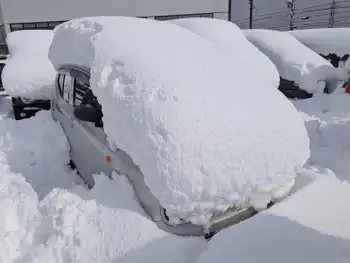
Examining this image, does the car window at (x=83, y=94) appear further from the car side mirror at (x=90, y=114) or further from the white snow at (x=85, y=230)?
the white snow at (x=85, y=230)

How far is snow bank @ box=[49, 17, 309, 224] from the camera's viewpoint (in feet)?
8.32

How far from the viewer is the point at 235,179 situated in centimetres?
258

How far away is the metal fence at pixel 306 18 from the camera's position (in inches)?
992

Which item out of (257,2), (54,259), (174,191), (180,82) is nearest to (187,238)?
(174,191)

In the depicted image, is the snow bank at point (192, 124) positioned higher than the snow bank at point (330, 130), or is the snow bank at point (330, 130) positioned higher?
the snow bank at point (192, 124)

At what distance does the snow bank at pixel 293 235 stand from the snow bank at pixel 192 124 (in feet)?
0.58

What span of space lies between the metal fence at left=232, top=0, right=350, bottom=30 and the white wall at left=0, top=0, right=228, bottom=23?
238 inches

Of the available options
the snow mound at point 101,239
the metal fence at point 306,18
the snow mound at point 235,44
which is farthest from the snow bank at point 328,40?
the metal fence at point 306,18

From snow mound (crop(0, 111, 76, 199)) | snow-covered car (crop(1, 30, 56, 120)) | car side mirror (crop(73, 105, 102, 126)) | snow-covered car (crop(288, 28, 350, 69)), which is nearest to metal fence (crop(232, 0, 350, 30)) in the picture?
snow-covered car (crop(288, 28, 350, 69))

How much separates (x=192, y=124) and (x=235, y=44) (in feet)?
17.5

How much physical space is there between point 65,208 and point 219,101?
1.48 meters

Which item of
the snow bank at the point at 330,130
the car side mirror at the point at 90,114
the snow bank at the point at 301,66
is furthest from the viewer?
the snow bank at the point at 301,66

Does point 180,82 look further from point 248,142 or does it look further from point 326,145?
point 326,145

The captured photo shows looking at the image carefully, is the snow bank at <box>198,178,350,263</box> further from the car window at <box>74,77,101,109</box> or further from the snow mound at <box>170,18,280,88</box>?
the snow mound at <box>170,18,280,88</box>
